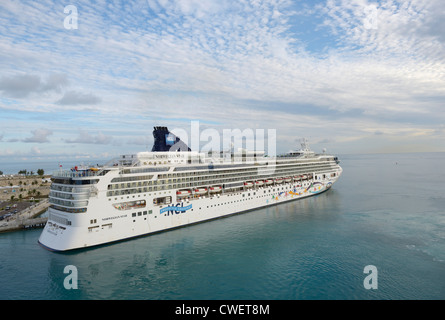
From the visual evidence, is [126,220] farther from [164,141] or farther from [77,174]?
[164,141]

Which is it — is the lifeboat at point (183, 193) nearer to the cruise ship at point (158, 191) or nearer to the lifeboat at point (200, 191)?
the cruise ship at point (158, 191)

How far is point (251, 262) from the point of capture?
22.7m

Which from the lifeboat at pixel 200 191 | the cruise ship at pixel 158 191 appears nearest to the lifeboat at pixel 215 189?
the cruise ship at pixel 158 191

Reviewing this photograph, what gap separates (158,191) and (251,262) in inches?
588

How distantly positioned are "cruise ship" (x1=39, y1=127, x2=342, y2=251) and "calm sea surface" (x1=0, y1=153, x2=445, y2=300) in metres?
1.77

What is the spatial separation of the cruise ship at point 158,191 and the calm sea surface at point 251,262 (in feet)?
5.82

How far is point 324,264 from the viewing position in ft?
72.0

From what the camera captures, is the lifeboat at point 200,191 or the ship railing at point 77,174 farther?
the lifeboat at point 200,191

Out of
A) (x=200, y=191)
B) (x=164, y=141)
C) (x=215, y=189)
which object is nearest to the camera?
(x=200, y=191)

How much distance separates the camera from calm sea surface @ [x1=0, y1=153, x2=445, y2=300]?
18297 mm

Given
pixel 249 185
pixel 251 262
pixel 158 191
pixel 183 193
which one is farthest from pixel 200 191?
pixel 251 262

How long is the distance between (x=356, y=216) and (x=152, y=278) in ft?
107

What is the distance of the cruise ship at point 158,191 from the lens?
2555 centimetres

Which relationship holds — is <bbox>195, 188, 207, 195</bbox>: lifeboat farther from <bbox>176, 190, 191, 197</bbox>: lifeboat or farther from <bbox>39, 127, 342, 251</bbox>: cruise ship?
<bbox>176, 190, 191, 197</bbox>: lifeboat
